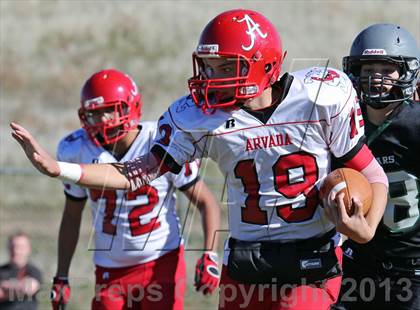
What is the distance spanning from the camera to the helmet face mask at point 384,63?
169 inches

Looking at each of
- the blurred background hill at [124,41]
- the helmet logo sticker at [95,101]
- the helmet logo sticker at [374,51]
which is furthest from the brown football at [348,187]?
the blurred background hill at [124,41]

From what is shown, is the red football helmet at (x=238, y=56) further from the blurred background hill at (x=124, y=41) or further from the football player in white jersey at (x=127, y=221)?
the blurred background hill at (x=124, y=41)

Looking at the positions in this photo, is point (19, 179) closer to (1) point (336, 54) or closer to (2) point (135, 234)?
(2) point (135, 234)

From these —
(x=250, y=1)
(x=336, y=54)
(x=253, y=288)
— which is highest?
(x=250, y=1)

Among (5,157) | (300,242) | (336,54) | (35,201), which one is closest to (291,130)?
(300,242)

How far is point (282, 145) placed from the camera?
363 cm

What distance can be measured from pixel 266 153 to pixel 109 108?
1.96 m

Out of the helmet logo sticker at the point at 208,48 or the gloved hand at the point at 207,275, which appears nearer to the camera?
the helmet logo sticker at the point at 208,48

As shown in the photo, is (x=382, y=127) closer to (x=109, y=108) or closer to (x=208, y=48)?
(x=208, y=48)

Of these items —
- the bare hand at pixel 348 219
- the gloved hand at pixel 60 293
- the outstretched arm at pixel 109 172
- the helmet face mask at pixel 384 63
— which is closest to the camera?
the bare hand at pixel 348 219

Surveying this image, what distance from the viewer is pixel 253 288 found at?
147 inches

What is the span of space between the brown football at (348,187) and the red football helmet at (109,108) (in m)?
1.96

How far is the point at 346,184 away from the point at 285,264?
0.44 metres

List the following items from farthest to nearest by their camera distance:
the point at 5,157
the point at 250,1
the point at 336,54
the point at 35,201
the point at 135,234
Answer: the point at 250,1
the point at 336,54
the point at 5,157
the point at 35,201
the point at 135,234
